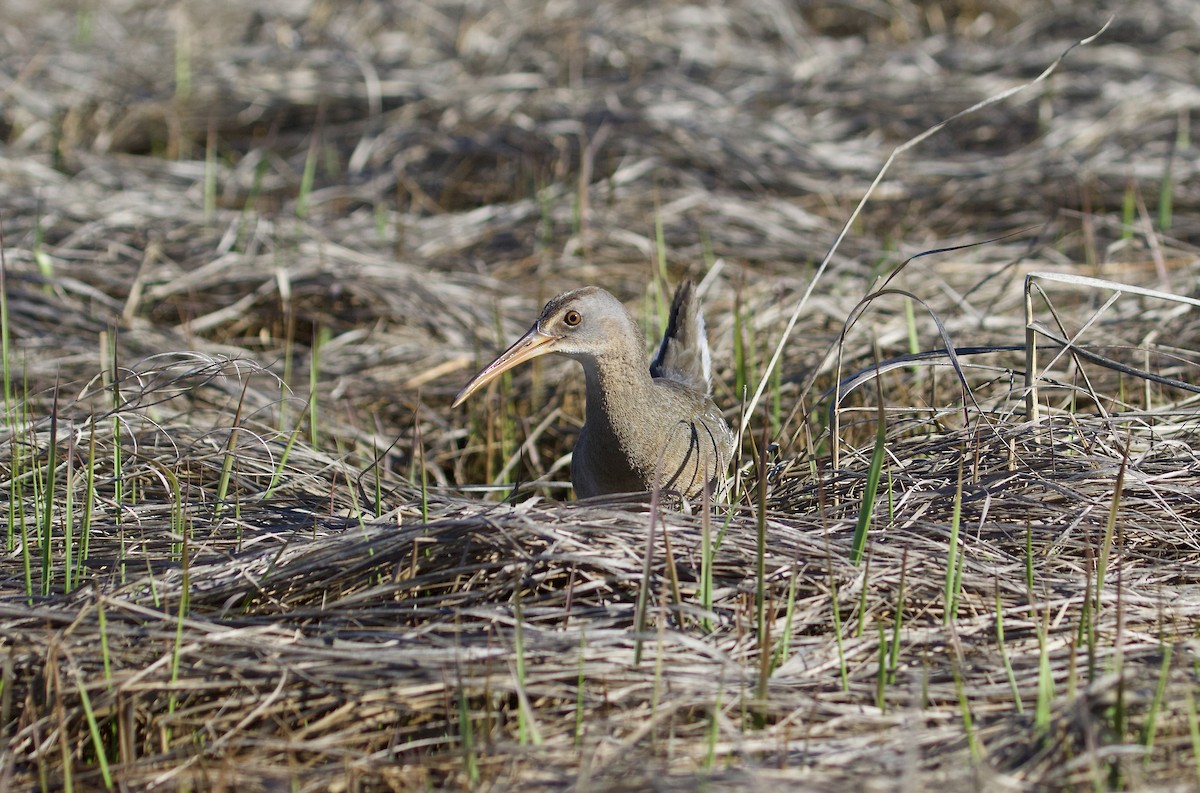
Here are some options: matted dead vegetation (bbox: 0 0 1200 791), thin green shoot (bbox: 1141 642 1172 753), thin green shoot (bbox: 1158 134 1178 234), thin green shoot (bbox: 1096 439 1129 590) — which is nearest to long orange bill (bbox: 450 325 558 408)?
matted dead vegetation (bbox: 0 0 1200 791)

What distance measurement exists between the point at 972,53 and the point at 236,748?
6.98 metres

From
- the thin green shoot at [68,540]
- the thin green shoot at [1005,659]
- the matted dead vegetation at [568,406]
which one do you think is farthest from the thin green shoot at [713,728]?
the thin green shoot at [68,540]

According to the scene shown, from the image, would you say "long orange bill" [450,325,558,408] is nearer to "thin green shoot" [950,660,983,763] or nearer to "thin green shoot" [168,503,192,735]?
"thin green shoot" [168,503,192,735]

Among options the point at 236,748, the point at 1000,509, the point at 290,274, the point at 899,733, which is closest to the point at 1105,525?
the point at 1000,509

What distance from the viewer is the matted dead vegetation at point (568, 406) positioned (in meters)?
2.31

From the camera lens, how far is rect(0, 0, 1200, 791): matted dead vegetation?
2.31 m

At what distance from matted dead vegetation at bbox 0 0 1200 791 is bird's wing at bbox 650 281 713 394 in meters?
0.15

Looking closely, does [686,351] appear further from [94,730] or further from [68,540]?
[94,730]

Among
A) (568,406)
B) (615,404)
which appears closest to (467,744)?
(615,404)

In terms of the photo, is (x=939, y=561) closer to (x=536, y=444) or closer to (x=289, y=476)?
(x=289, y=476)

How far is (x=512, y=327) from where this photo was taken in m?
5.19

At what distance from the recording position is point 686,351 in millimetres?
4465

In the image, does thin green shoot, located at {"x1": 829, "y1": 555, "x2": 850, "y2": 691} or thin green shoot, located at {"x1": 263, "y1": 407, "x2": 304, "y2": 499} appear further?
thin green shoot, located at {"x1": 263, "y1": 407, "x2": 304, "y2": 499}

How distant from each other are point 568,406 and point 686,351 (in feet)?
1.84
